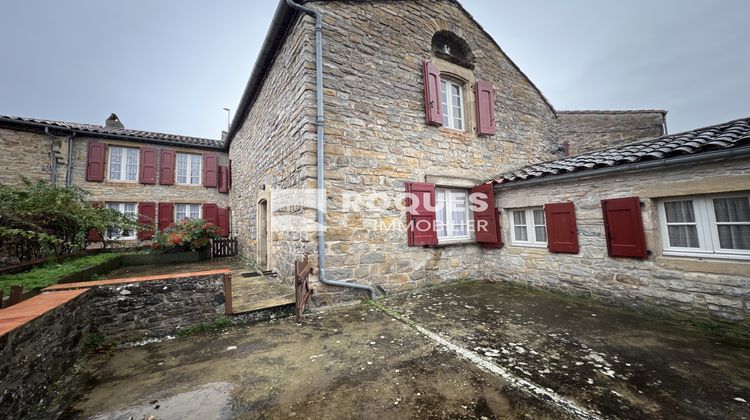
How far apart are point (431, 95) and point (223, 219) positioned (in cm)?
1023

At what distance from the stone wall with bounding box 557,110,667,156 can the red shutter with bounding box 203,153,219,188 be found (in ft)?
47.5

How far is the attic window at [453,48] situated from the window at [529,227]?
13.1 ft

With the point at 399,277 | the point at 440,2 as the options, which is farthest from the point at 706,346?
the point at 440,2

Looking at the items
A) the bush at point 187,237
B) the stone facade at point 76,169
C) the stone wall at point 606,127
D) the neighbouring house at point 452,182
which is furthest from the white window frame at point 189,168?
the stone wall at point 606,127

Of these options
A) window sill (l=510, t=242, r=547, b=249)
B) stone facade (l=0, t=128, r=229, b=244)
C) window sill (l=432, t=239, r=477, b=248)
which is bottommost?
window sill (l=510, t=242, r=547, b=249)

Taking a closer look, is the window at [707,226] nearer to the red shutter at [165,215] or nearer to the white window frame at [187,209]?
the white window frame at [187,209]

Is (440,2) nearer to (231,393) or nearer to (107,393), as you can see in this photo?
(231,393)

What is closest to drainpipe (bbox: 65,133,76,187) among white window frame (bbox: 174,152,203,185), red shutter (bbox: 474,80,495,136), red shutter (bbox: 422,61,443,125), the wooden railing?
white window frame (bbox: 174,152,203,185)

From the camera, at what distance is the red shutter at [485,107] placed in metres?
6.56

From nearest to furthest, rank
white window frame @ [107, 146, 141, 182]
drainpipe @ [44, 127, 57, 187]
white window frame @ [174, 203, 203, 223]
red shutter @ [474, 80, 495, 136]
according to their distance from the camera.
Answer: red shutter @ [474, 80, 495, 136], drainpipe @ [44, 127, 57, 187], white window frame @ [107, 146, 141, 182], white window frame @ [174, 203, 203, 223]

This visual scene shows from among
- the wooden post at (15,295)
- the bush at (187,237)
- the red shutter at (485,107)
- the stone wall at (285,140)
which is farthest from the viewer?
the bush at (187,237)

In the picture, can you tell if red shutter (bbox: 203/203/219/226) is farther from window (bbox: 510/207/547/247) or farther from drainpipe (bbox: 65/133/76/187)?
window (bbox: 510/207/547/247)

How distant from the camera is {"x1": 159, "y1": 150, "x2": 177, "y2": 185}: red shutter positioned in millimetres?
10898

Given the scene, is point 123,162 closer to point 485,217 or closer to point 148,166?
point 148,166
